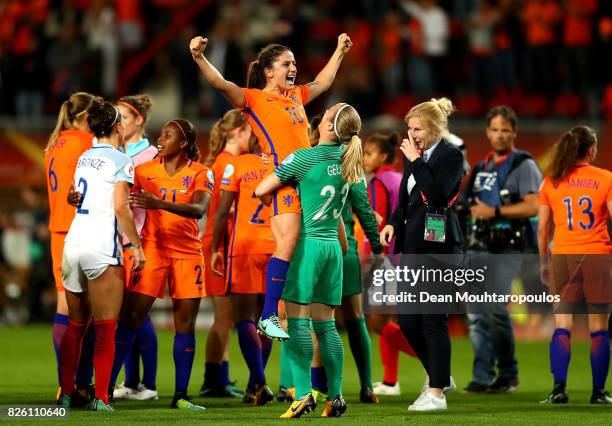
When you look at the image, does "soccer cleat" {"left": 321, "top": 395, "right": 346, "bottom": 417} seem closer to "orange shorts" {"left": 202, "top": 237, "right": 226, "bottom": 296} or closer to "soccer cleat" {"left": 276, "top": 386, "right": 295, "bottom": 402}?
"soccer cleat" {"left": 276, "top": 386, "right": 295, "bottom": 402}

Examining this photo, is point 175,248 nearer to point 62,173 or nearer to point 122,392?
point 62,173

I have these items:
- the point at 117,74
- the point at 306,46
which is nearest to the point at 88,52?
the point at 117,74

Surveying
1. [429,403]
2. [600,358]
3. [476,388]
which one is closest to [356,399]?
[429,403]

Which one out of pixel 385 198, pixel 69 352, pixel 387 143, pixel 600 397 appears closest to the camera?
pixel 69 352

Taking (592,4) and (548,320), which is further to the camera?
(592,4)

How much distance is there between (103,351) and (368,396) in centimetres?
218

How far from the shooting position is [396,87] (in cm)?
1977

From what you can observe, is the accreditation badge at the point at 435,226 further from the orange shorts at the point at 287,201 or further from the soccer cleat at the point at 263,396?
the soccer cleat at the point at 263,396

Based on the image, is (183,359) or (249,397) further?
(249,397)

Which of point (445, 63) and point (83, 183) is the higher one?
point (445, 63)

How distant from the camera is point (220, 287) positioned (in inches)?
379

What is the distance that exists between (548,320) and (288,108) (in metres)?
9.92

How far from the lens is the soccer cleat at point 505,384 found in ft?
34.2

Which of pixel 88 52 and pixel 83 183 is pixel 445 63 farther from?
pixel 83 183
